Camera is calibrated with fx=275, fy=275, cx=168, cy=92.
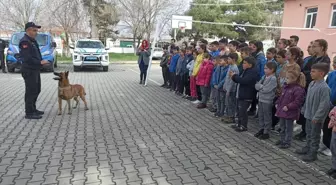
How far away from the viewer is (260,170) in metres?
3.74

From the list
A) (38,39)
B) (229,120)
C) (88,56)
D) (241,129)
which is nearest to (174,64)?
(229,120)

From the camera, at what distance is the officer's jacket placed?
559cm

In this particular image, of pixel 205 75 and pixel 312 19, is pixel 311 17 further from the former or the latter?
pixel 205 75

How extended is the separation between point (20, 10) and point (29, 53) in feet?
76.2

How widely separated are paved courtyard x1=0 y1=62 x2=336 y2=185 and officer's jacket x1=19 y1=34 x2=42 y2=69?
46.6 inches

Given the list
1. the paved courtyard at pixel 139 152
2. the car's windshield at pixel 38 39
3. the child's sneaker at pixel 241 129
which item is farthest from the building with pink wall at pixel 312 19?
the car's windshield at pixel 38 39

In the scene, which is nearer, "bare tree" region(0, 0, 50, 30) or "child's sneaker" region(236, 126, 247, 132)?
"child's sneaker" region(236, 126, 247, 132)

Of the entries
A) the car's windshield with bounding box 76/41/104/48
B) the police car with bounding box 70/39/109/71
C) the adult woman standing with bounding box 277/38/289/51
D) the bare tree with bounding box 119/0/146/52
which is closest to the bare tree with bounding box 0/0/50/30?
the bare tree with bounding box 119/0/146/52

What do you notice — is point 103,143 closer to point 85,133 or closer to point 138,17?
point 85,133

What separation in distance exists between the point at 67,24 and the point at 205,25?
16228 millimetres

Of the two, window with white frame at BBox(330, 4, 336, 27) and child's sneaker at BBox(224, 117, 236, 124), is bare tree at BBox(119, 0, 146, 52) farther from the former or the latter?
child's sneaker at BBox(224, 117, 236, 124)

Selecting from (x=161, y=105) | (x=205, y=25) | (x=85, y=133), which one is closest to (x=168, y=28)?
(x=205, y=25)

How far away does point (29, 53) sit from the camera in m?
5.63

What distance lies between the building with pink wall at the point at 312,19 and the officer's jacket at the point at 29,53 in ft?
59.8
